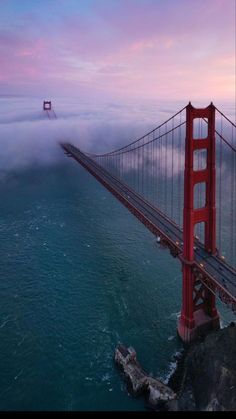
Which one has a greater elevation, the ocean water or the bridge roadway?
the bridge roadway

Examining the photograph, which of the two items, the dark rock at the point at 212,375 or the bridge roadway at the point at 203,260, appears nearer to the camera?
the dark rock at the point at 212,375

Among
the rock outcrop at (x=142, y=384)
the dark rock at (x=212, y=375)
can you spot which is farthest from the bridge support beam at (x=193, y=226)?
the rock outcrop at (x=142, y=384)

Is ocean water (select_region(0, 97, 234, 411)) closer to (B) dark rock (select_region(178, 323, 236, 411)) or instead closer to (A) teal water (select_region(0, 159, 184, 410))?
(A) teal water (select_region(0, 159, 184, 410))

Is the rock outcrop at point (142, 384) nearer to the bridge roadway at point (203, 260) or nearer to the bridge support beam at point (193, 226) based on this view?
the bridge support beam at point (193, 226)

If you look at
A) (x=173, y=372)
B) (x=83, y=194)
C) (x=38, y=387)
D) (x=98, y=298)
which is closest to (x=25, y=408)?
(x=38, y=387)

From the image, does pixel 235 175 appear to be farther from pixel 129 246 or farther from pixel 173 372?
pixel 173 372

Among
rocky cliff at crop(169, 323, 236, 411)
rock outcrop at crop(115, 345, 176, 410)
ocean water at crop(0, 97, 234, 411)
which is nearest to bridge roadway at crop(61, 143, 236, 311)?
rocky cliff at crop(169, 323, 236, 411)
